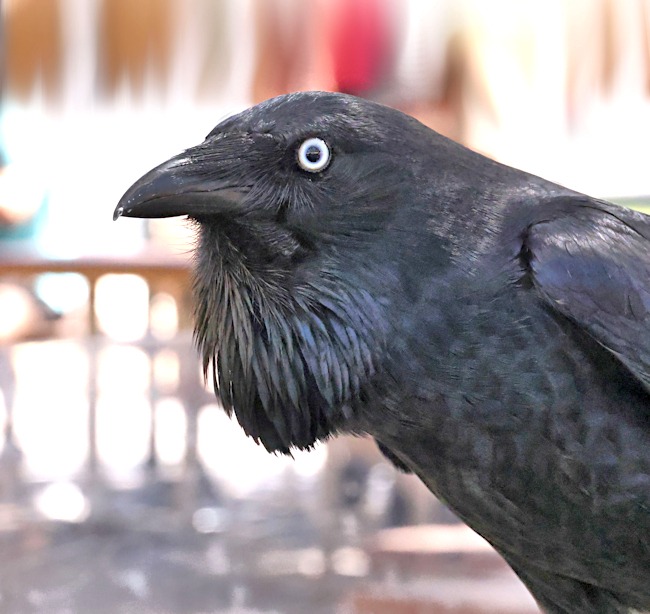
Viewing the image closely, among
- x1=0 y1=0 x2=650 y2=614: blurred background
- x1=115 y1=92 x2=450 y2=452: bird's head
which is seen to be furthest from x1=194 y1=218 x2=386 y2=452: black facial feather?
x1=0 y1=0 x2=650 y2=614: blurred background

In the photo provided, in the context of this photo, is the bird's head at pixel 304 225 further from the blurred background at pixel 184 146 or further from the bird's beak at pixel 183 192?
the blurred background at pixel 184 146

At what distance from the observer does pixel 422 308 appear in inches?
27.8

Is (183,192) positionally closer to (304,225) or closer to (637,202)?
(304,225)

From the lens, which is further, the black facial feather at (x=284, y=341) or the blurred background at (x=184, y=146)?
the blurred background at (x=184, y=146)

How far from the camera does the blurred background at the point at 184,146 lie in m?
2.06

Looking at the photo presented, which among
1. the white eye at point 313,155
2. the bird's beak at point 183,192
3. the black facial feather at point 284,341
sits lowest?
the black facial feather at point 284,341

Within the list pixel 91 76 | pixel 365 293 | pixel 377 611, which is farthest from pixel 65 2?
pixel 365 293

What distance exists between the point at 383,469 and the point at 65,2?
195 centimetres

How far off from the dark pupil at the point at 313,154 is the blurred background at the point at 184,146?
4.23 feet

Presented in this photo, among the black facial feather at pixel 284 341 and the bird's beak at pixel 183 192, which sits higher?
the bird's beak at pixel 183 192

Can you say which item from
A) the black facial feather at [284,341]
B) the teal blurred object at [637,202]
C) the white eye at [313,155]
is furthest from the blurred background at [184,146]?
the white eye at [313,155]

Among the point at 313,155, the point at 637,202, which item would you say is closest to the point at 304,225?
the point at 313,155

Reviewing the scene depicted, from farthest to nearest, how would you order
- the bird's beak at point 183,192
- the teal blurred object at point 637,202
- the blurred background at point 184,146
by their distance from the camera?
the teal blurred object at point 637,202 < the blurred background at point 184,146 < the bird's beak at point 183,192

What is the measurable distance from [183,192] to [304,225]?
105 millimetres
